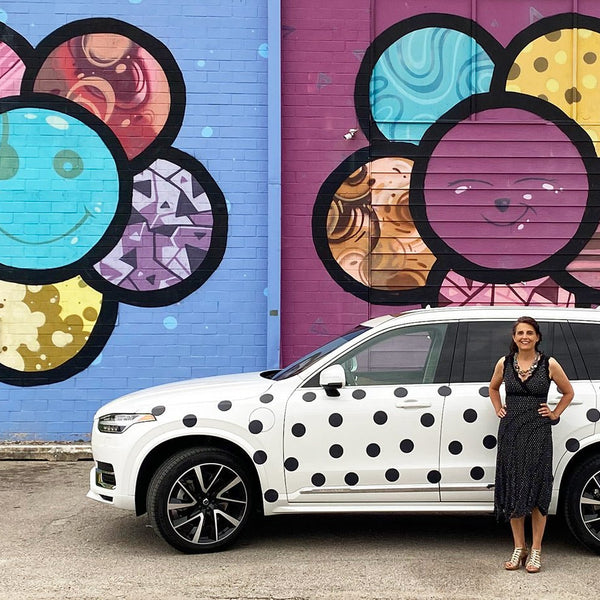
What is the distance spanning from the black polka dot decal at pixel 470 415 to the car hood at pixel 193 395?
1.40m

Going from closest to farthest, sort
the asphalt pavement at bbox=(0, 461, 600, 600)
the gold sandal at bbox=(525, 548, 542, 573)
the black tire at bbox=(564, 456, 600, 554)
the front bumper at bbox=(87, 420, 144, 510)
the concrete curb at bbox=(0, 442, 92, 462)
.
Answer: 1. the asphalt pavement at bbox=(0, 461, 600, 600)
2. the gold sandal at bbox=(525, 548, 542, 573)
3. the black tire at bbox=(564, 456, 600, 554)
4. the front bumper at bbox=(87, 420, 144, 510)
5. the concrete curb at bbox=(0, 442, 92, 462)

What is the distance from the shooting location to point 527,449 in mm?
6246

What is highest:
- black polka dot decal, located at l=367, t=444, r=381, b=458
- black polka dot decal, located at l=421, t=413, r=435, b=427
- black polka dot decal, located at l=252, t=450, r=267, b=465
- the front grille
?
black polka dot decal, located at l=421, t=413, r=435, b=427

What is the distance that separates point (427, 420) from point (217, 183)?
5.29 m

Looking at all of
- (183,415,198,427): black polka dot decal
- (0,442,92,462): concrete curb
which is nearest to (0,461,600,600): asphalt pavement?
(183,415,198,427): black polka dot decal

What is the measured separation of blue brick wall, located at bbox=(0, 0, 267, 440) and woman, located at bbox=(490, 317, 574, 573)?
5008 mm

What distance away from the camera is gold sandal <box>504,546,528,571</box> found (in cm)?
625

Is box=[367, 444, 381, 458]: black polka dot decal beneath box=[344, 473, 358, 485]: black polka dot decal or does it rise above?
above

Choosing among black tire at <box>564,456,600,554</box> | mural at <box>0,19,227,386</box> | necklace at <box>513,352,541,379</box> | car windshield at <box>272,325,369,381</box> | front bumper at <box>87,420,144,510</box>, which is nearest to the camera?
necklace at <box>513,352,541,379</box>

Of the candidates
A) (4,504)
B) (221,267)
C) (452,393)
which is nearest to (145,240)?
(221,267)

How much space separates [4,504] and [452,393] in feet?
13.6

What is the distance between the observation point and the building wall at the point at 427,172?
11023 mm

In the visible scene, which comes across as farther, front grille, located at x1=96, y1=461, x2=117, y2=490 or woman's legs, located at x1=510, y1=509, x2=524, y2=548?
front grille, located at x1=96, y1=461, x2=117, y2=490

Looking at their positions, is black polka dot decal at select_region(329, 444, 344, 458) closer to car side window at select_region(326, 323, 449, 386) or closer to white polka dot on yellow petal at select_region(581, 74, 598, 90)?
car side window at select_region(326, 323, 449, 386)
